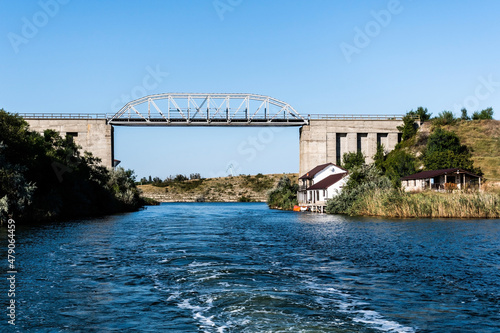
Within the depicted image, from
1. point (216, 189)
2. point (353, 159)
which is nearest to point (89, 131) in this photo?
point (353, 159)

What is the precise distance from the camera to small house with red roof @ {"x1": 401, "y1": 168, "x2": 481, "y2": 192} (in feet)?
216

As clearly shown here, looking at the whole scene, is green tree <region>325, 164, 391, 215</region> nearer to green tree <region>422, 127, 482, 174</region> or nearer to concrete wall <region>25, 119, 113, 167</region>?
green tree <region>422, 127, 482, 174</region>

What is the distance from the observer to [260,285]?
17047mm

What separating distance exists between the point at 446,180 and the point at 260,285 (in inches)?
2278

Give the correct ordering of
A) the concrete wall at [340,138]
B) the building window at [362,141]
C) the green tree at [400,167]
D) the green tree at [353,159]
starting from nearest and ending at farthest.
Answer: the green tree at [400,167] < the green tree at [353,159] < the concrete wall at [340,138] < the building window at [362,141]

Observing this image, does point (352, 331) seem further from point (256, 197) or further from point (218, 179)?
point (218, 179)

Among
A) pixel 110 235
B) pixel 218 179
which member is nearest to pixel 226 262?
pixel 110 235

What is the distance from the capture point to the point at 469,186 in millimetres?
67312

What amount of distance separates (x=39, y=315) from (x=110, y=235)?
77.3 ft

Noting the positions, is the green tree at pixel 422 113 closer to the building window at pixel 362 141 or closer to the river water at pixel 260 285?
the building window at pixel 362 141

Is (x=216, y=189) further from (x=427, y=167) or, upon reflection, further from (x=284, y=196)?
(x=427, y=167)

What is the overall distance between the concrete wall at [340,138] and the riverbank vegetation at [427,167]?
308 cm

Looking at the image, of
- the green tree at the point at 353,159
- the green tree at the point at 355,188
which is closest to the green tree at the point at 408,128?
the green tree at the point at 353,159

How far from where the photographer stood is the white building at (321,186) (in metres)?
71.2
